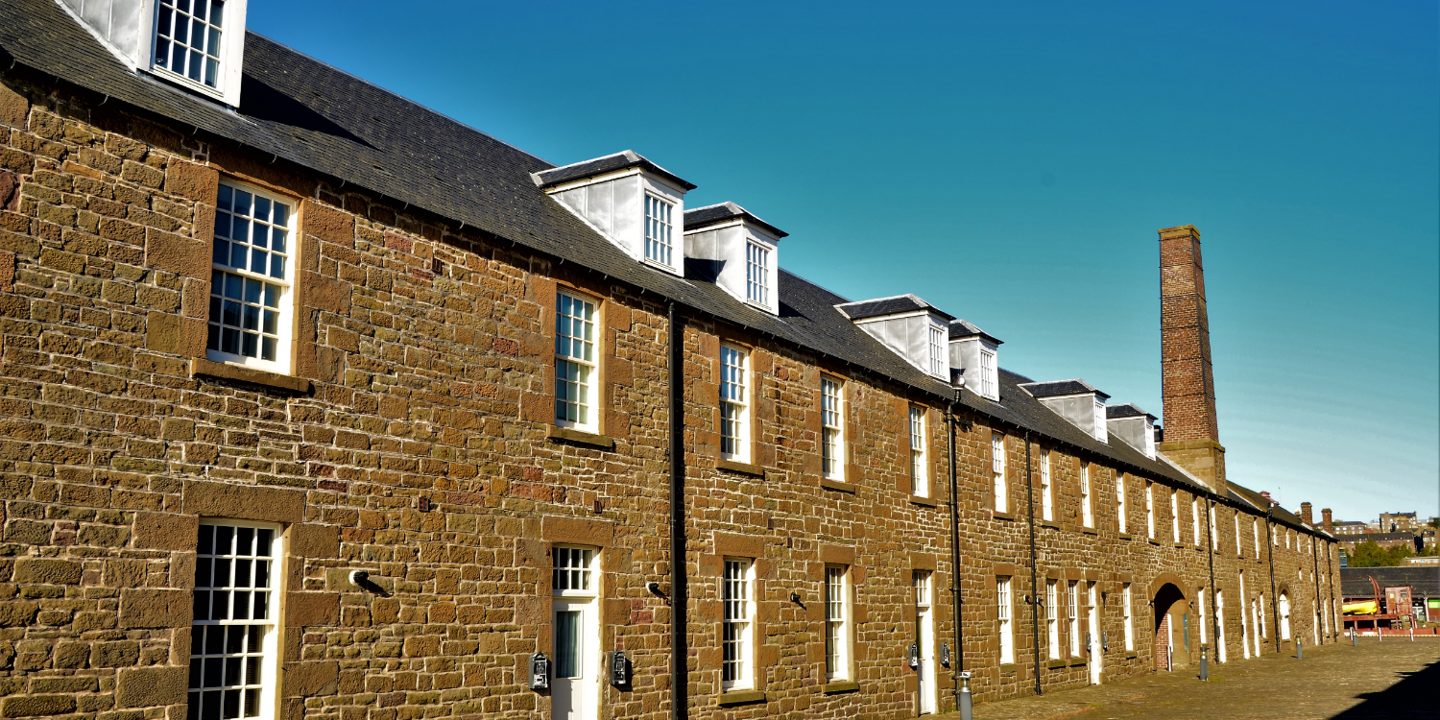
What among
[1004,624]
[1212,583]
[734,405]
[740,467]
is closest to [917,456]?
[1004,624]

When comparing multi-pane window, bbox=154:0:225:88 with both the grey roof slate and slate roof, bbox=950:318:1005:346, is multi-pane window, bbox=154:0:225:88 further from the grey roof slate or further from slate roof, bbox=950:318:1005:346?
the grey roof slate

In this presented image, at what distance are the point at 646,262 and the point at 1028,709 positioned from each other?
472 inches

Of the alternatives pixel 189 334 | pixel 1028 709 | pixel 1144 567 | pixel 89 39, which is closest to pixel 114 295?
pixel 189 334

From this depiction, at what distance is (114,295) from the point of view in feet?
32.7

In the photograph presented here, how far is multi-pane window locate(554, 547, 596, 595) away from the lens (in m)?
14.2

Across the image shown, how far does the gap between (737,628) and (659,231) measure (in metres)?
6.07

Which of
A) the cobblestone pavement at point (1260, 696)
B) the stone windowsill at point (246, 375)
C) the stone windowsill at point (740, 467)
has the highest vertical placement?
the stone windowsill at point (246, 375)

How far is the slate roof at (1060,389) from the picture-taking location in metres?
35.7

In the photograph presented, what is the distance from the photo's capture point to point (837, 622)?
19.6 metres

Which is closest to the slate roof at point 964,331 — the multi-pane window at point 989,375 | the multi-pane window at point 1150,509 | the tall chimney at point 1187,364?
the multi-pane window at point 989,375

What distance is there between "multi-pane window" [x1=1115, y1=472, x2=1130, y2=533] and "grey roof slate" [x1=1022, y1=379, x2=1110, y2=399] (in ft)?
10.1

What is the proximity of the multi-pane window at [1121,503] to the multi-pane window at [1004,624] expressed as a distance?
8.57 meters

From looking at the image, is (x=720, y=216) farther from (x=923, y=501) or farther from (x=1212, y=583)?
(x=1212, y=583)

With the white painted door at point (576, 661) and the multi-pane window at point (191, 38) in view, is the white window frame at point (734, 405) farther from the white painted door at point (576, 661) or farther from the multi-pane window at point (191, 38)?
the multi-pane window at point (191, 38)
